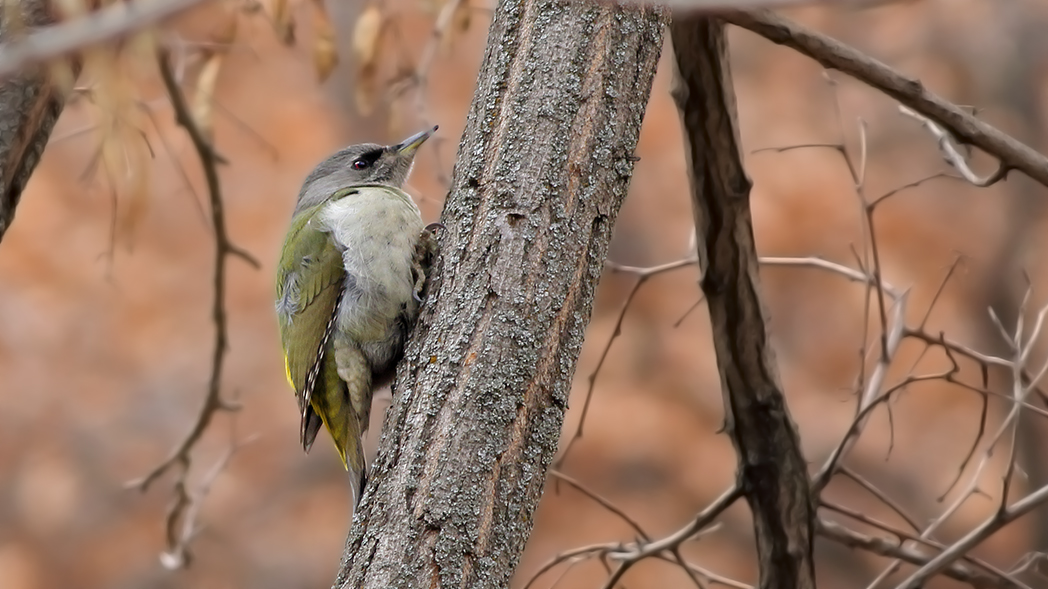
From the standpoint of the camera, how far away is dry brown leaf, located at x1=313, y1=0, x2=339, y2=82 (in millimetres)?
3340

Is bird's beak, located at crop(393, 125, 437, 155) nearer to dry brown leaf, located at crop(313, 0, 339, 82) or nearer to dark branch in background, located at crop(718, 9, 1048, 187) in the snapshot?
dry brown leaf, located at crop(313, 0, 339, 82)

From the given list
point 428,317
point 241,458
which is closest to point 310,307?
point 428,317

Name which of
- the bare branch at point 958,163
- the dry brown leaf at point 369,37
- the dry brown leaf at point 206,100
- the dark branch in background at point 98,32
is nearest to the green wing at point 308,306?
the dry brown leaf at point 206,100

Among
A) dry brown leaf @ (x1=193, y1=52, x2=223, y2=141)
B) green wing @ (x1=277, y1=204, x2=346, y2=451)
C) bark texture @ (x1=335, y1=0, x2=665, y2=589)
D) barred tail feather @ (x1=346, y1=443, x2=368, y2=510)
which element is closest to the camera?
bark texture @ (x1=335, y1=0, x2=665, y2=589)

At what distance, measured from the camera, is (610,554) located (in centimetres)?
354

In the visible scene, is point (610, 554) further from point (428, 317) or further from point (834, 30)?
point (834, 30)

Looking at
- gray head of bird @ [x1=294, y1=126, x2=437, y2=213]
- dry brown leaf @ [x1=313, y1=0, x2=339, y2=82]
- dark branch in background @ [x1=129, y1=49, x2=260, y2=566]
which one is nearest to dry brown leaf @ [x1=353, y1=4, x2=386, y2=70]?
dry brown leaf @ [x1=313, y1=0, x2=339, y2=82]

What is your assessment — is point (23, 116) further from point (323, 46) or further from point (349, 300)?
point (349, 300)

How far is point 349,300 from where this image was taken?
3449 mm

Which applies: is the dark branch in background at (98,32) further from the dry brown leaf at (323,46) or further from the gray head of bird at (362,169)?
the gray head of bird at (362,169)

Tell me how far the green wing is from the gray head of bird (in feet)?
1.72

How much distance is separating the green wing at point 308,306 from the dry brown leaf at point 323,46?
0.57 m

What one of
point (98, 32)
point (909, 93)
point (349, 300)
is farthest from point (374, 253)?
point (98, 32)

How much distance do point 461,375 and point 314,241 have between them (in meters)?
1.51
